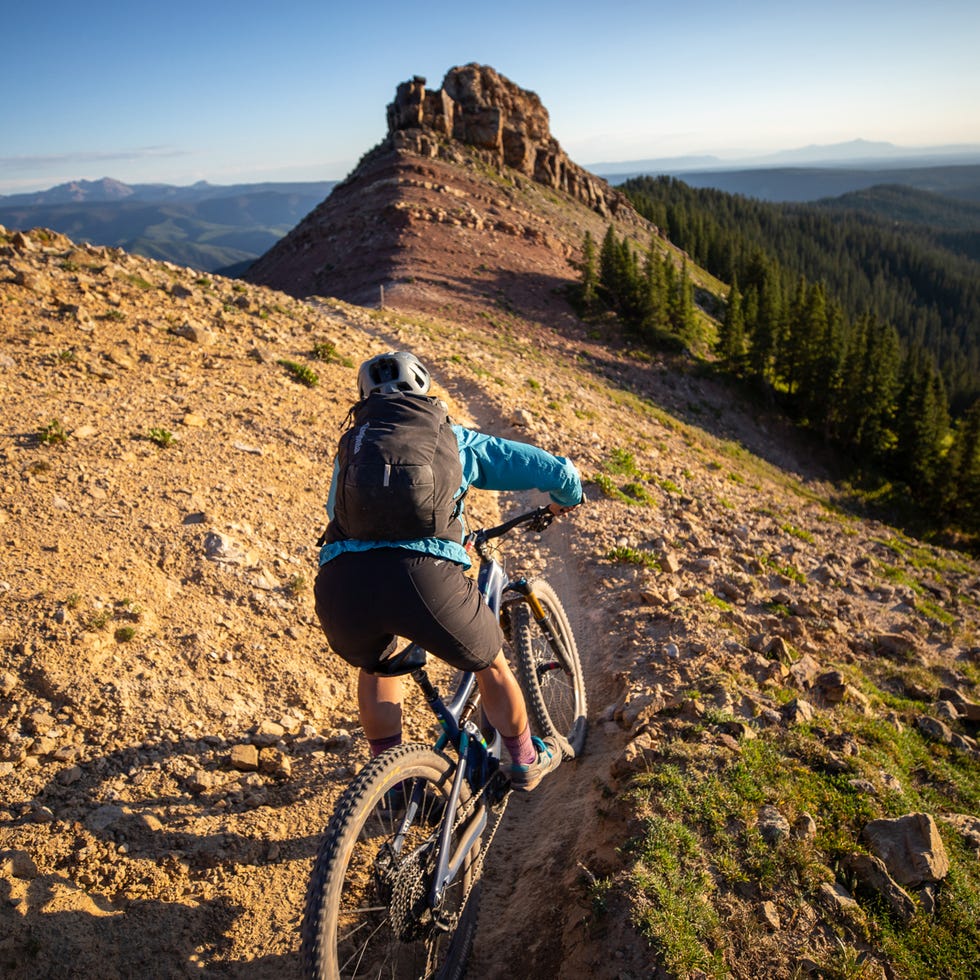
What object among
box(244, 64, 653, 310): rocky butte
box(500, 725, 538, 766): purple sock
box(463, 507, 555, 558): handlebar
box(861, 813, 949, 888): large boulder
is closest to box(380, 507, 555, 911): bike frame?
box(463, 507, 555, 558): handlebar

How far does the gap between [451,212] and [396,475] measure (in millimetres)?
50177

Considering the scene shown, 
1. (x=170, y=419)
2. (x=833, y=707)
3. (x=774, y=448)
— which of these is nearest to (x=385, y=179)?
(x=774, y=448)

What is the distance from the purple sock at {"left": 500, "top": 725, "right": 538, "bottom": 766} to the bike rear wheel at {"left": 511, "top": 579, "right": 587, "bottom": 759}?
24.0 inches

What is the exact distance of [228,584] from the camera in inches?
254

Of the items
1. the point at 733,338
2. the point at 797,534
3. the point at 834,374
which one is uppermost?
the point at 733,338

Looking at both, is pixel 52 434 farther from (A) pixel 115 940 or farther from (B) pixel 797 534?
(B) pixel 797 534

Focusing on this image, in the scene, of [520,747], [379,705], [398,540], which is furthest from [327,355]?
[398,540]

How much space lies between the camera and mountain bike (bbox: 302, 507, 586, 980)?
272 centimetres

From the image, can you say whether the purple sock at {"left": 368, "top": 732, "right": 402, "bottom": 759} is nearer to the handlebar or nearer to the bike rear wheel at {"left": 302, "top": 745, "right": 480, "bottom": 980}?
the bike rear wheel at {"left": 302, "top": 745, "right": 480, "bottom": 980}

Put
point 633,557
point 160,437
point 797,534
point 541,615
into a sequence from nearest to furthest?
point 541,615, point 160,437, point 633,557, point 797,534

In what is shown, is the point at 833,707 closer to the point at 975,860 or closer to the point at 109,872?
the point at 975,860

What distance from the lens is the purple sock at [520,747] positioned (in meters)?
3.88

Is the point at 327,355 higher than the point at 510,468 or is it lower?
lower

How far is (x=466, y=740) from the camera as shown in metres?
3.69
